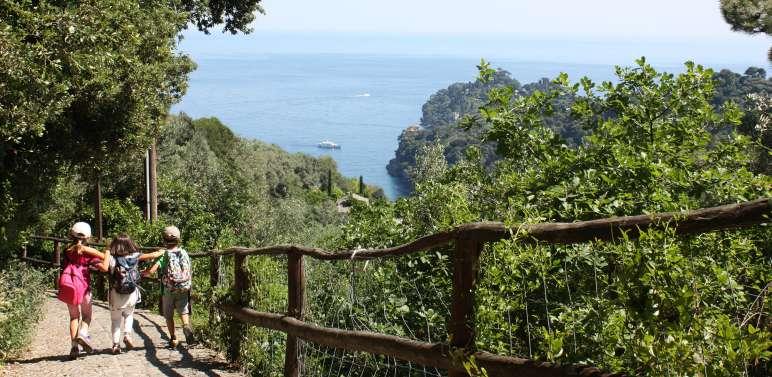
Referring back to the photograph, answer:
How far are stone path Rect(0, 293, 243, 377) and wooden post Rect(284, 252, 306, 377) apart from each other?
1.56 m

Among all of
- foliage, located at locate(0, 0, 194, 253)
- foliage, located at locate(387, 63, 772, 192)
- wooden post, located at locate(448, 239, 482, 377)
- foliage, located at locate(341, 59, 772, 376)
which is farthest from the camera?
foliage, located at locate(0, 0, 194, 253)

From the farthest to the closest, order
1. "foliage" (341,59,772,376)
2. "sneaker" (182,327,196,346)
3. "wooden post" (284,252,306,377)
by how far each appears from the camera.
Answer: "sneaker" (182,327,196,346) → "wooden post" (284,252,306,377) → "foliage" (341,59,772,376)

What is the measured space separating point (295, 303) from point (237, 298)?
5.79 feet

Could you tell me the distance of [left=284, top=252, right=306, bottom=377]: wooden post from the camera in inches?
231

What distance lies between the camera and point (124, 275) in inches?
324

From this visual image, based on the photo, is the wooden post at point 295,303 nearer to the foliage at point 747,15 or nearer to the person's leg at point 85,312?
the person's leg at point 85,312

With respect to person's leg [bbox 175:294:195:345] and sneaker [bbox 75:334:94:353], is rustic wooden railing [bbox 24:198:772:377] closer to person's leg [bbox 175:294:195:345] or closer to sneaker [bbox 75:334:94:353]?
person's leg [bbox 175:294:195:345]

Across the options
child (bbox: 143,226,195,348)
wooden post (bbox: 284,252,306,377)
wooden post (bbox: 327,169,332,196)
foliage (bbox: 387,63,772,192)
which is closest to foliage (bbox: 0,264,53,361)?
child (bbox: 143,226,195,348)

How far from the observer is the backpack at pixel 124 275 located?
26.9ft

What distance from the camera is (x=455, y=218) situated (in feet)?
17.2

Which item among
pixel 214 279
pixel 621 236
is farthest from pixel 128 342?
pixel 621 236

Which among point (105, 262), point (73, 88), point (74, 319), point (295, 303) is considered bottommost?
point (74, 319)

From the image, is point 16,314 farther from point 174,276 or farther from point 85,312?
point 174,276

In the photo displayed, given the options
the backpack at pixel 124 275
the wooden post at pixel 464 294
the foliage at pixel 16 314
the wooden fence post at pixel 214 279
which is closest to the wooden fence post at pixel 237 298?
the wooden fence post at pixel 214 279
